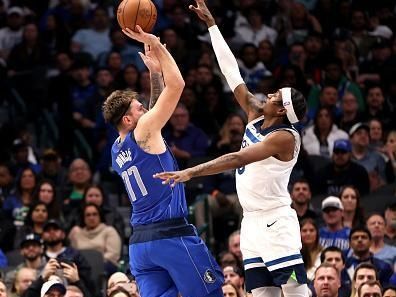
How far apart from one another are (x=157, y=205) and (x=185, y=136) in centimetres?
747

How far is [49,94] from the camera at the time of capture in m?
18.8

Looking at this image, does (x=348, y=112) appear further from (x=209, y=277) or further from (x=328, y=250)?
(x=209, y=277)

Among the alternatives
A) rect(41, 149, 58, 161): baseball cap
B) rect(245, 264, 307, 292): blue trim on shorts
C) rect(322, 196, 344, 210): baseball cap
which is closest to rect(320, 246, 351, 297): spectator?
rect(322, 196, 344, 210): baseball cap

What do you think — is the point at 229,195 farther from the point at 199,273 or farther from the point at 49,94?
the point at 199,273

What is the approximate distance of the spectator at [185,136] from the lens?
17219mm

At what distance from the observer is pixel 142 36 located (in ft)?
32.9

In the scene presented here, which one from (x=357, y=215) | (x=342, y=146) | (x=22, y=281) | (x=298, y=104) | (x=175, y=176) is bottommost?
(x=22, y=281)

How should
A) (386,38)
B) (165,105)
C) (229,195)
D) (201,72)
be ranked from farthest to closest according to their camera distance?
(386,38), (201,72), (229,195), (165,105)

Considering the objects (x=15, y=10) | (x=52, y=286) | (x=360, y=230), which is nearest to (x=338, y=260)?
(x=360, y=230)

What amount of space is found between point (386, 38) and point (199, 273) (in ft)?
35.9

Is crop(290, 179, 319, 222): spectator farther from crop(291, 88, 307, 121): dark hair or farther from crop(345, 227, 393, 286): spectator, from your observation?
crop(291, 88, 307, 121): dark hair

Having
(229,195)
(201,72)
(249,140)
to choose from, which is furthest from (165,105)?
(201,72)

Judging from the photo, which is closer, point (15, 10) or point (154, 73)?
point (154, 73)

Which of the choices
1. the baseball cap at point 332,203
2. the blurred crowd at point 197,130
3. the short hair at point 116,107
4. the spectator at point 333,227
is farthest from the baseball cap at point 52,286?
the baseball cap at point 332,203
